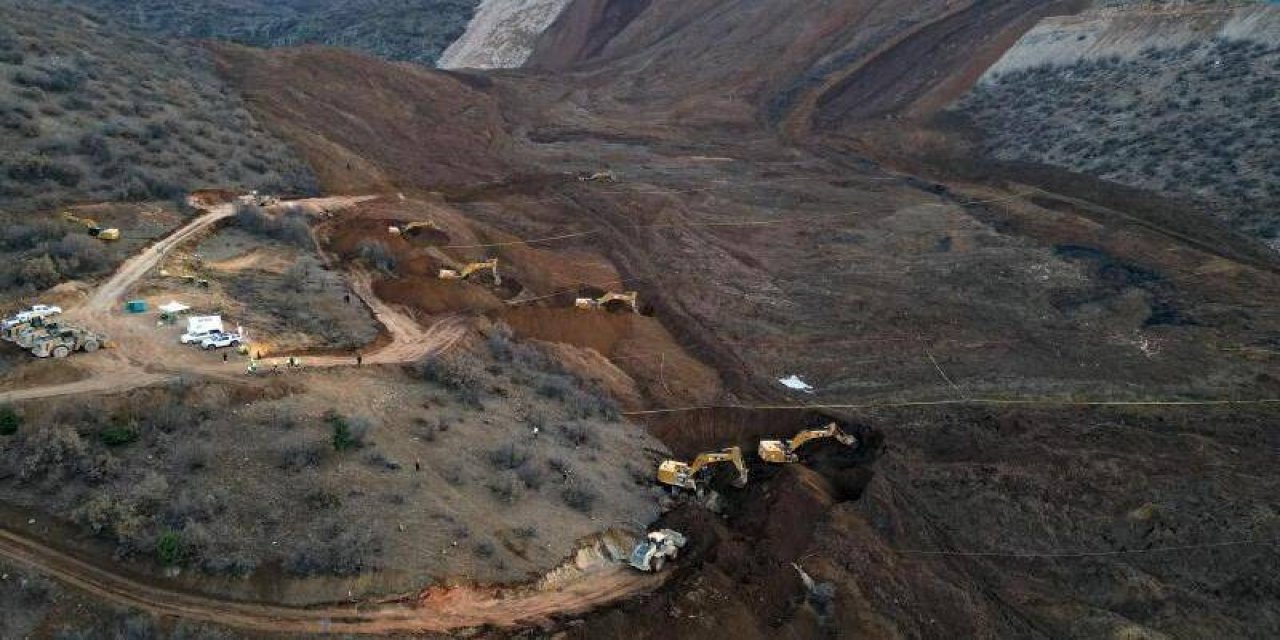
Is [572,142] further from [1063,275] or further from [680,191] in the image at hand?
[1063,275]

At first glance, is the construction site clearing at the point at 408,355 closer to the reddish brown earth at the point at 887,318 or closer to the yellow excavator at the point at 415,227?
the reddish brown earth at the point at 887,318

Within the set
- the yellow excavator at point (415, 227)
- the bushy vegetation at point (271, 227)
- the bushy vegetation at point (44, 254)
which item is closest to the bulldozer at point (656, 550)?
the bushy vegetation at point (44, 254)

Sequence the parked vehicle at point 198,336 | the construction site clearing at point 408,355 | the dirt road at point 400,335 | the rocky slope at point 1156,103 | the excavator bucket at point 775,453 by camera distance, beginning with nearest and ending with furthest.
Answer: the construction site clearing at point 408,355
the parked vehicle at point 198,336
the dirt road at point 400,335
the excavator bucket at point 775,453
the rocky slope at point 1156,103

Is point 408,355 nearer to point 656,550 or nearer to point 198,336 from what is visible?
point 198,336

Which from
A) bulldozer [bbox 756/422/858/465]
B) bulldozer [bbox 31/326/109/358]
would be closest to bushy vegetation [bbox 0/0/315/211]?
bulldozer [bbox 31/326/109/358]

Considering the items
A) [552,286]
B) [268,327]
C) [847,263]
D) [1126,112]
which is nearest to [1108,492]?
[847,263]
